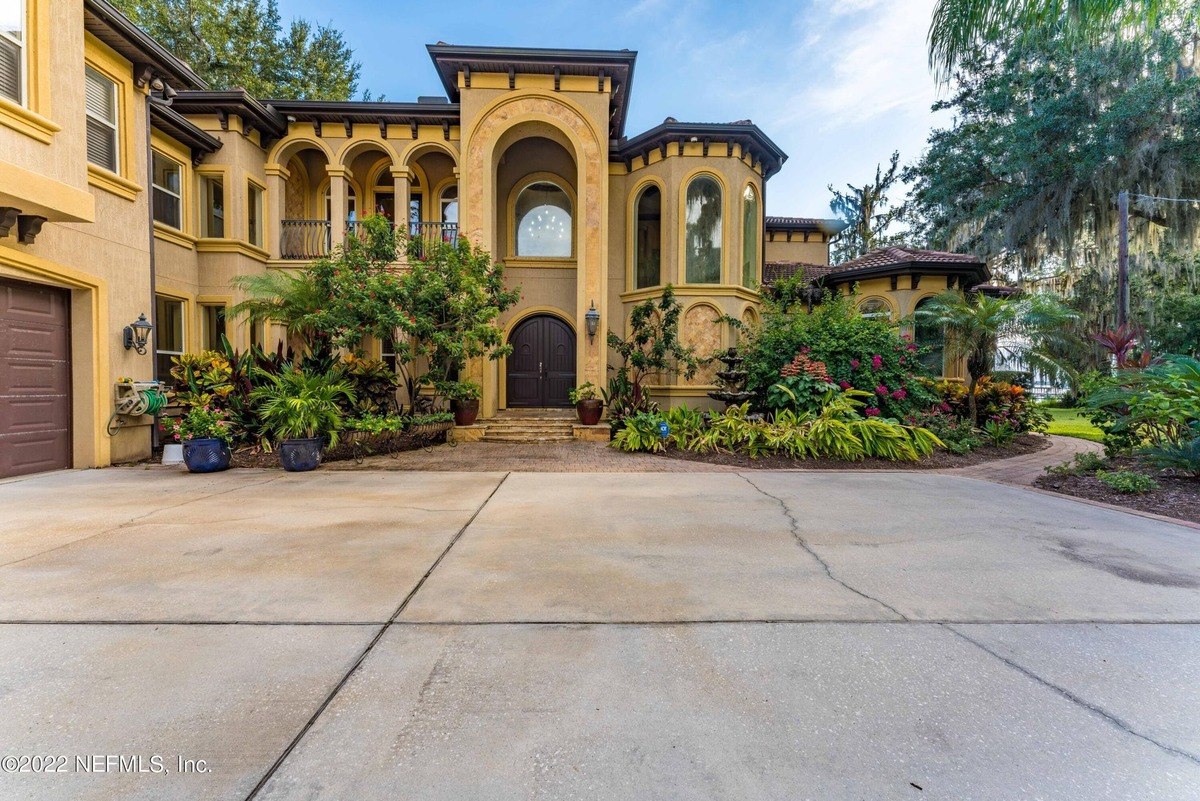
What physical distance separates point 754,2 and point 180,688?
18.6 meters

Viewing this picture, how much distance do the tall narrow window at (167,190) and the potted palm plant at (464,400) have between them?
6.78 m

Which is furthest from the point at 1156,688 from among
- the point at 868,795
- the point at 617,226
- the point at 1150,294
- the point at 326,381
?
the point at 1150,294

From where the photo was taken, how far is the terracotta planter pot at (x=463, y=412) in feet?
36.2

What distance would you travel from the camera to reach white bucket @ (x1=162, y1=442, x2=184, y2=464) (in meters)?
7.96

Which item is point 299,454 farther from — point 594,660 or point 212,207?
point 212,207

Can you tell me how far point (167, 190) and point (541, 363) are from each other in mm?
8510

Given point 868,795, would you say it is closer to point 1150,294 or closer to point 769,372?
point 769,372

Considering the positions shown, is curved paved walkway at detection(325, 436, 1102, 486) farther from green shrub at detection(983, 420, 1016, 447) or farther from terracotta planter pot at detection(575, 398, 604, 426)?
terracotta planter pot at detection(575, 398, 604, 426)

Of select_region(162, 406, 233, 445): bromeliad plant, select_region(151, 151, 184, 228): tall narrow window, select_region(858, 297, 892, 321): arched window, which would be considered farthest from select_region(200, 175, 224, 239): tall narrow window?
select_region(858, 297, 892, 321): arched window

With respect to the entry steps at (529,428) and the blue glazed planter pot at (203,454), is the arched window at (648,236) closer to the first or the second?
the entry steps at (529,428)

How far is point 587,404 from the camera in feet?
36.8

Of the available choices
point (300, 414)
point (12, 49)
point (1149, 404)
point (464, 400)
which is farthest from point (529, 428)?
point (1149, 404)

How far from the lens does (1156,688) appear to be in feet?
7.19

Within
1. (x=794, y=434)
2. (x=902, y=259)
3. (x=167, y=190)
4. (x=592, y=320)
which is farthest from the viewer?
(x=902, y=259)
